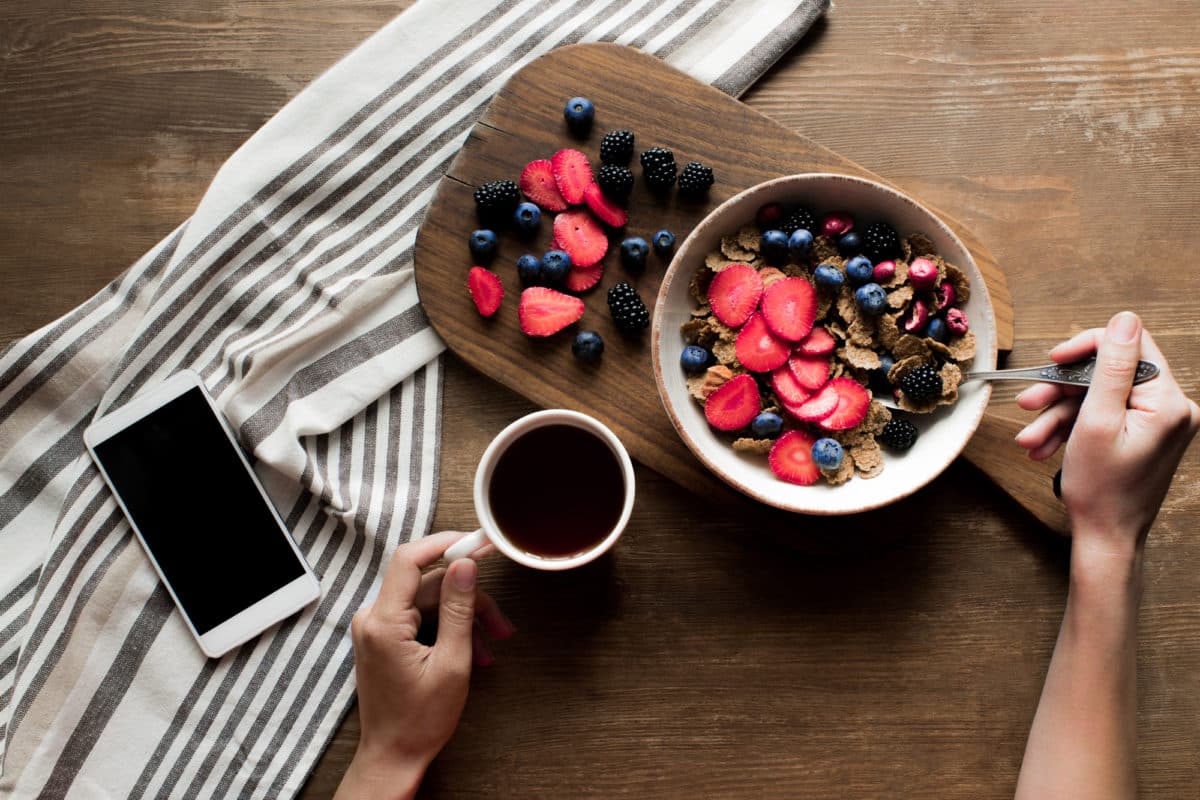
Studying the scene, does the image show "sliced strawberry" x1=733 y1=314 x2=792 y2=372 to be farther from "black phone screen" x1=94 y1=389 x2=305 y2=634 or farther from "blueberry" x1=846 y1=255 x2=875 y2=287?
"black phone screen" x1=94 y1=389 x2=305 y2=634

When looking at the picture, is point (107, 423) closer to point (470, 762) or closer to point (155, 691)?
point (155, 691)

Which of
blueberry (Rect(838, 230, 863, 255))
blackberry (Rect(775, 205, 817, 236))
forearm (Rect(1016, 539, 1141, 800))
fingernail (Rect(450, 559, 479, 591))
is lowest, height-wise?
forearm (Rect(1016, 539, 1141, 800))

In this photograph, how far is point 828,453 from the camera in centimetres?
133

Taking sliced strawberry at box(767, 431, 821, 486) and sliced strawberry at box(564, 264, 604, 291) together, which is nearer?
sliced strawberry at box(767, 431, 821, 486)

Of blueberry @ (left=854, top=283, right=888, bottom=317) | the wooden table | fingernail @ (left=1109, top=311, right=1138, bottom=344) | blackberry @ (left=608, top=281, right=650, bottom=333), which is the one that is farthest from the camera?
the wooden table

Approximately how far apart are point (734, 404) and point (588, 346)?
0.87 feet

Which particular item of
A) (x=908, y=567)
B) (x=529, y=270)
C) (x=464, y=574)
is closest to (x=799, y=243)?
(x=529, y=270)

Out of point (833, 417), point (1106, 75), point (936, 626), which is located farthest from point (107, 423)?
point (1106, 75)

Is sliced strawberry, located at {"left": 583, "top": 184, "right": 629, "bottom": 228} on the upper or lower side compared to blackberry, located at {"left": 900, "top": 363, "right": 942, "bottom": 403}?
upper

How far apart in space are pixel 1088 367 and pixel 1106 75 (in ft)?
2.16

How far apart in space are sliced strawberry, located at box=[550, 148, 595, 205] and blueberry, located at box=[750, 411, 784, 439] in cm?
49

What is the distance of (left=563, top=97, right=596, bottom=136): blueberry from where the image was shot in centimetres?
146

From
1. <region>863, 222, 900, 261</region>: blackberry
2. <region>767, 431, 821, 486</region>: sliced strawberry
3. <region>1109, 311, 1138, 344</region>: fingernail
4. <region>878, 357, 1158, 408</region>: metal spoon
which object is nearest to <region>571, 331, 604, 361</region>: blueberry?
<region>767, 431, 821, 486</region>: sliced strawberry

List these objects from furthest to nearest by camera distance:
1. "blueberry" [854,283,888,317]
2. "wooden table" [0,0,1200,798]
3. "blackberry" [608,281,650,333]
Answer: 1. "wooden table" [0,0,1200,798]
2. "blackberry" [608,281,650,333]
3. "blueberry" [854,283,888,317]
